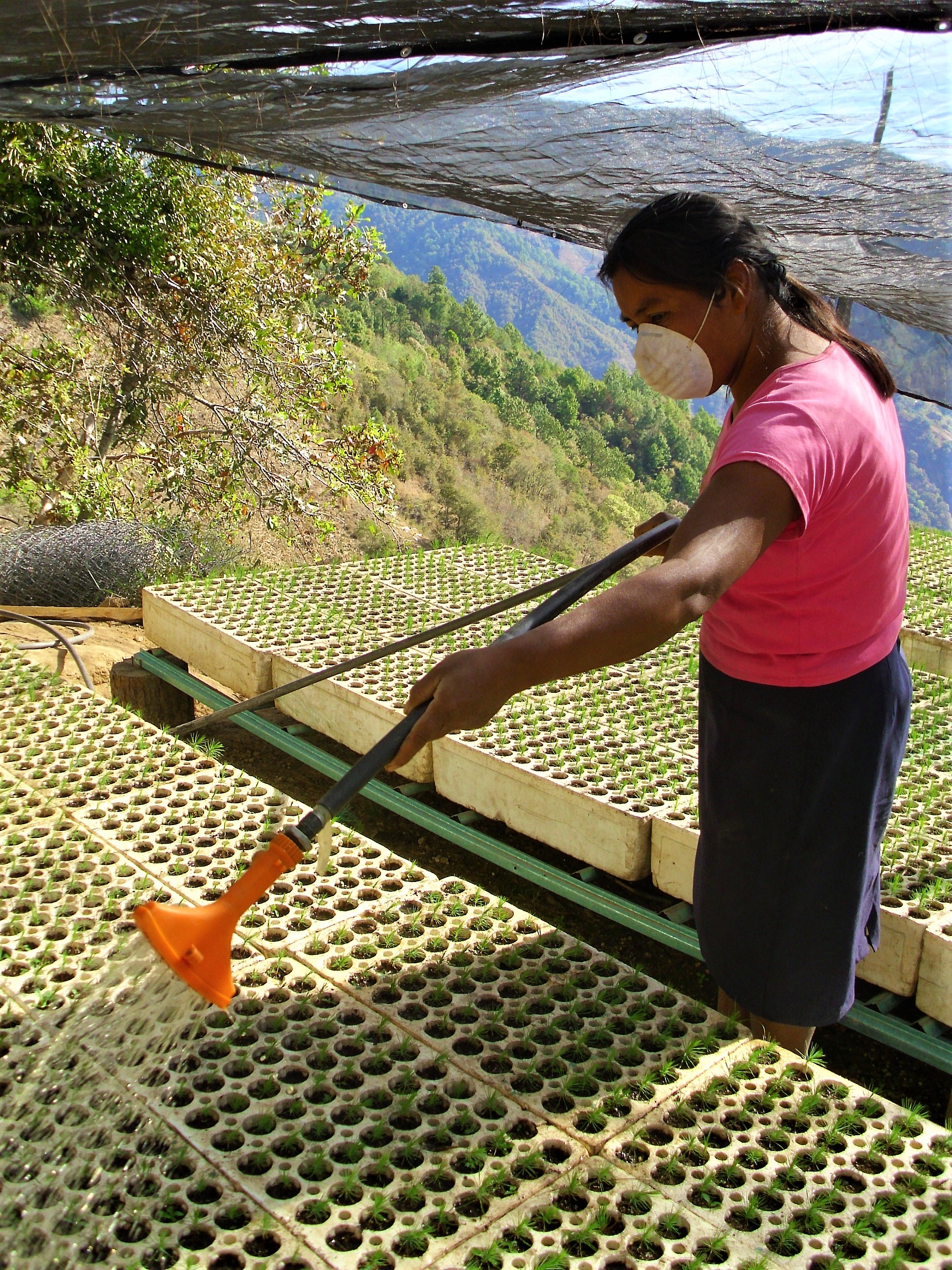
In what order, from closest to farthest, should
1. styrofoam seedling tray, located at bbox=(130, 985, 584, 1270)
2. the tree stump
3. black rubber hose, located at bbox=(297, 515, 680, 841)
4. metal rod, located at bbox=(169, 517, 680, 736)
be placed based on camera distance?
black rubber hose, located at bbox=(297, 515, 680, 841)
styrofoam seedling tray, located at bbox=(130, 985, 584, 1270)
metal rod, located at bbox=(169, 517, 680, 736)
the tree stump

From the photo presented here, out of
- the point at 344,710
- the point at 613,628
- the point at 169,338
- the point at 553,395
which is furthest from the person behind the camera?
the point at 553,395

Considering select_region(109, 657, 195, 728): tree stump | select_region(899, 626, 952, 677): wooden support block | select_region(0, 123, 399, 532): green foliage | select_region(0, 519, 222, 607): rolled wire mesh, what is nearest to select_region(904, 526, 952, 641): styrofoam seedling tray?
select_region(899, 626, 952, 677): wooden support block

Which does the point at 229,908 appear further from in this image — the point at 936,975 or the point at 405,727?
the point at 936,975

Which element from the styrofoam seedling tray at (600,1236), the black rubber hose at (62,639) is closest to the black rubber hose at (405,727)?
the styrofoam seedling tray at (600,1236)

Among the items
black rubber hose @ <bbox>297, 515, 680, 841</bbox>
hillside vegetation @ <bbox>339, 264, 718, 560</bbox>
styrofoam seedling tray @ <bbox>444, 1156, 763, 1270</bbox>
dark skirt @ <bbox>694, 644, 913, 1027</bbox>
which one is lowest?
hillside vegetation @ <bbox>339, 264, 718, 560</bbox>

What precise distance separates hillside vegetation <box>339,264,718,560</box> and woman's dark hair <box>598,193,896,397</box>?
38.6 feet

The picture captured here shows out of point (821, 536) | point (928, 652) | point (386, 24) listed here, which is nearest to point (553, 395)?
point (928, 652)

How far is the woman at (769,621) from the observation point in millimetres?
1111

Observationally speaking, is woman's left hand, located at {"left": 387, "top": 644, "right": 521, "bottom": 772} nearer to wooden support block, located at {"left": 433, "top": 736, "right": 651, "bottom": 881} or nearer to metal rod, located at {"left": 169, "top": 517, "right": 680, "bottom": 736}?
metal rod, located at {"left": 169, "top": 517, "right": 680, "bottom": 736}

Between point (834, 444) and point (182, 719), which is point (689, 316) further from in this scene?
point (182, 719)

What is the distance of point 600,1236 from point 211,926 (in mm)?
618

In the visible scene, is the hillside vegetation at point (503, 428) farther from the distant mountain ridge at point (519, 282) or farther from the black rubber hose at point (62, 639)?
the black rubber hose at point (62, 639)

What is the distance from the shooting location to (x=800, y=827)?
1.59 m

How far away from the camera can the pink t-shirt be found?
1.21 m
